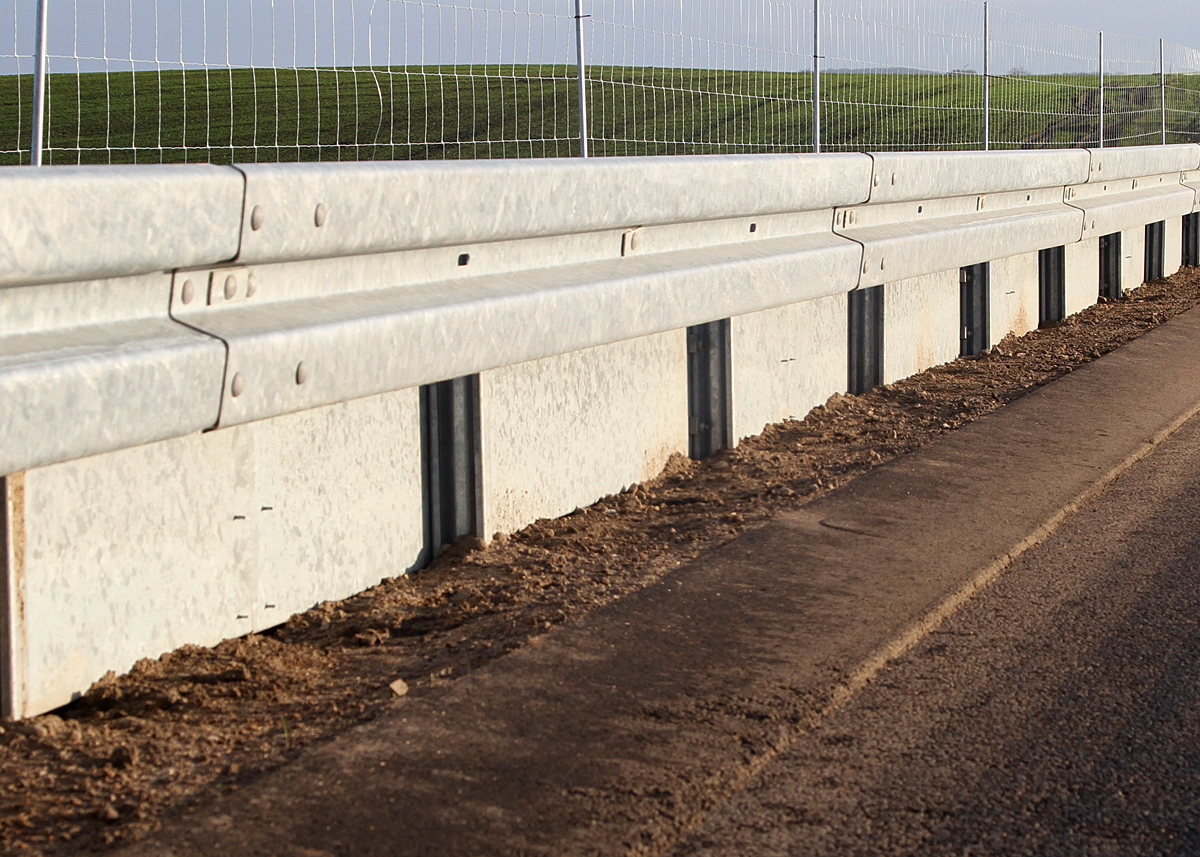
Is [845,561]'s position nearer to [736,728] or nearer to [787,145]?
[736,728]

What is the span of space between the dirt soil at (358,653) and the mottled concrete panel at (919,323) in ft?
4.12

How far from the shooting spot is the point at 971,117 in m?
12.1

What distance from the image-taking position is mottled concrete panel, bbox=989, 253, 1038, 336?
955 cm

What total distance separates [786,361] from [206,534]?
12.1ft

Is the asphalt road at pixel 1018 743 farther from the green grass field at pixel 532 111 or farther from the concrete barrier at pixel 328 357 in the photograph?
the green grass field at pixel 532 111

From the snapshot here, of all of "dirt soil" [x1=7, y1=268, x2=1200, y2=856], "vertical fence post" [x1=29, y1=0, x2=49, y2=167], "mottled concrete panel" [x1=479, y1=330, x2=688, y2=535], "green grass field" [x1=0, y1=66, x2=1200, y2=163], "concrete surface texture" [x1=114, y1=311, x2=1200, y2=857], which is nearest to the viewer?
"concrete surface texture" [x1=114, y1=311, x2=1200, y2=857]

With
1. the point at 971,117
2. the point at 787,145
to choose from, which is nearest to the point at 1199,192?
the point at 971,117

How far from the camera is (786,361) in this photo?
6.83 meters

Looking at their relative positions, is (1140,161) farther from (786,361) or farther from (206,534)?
(206,534)

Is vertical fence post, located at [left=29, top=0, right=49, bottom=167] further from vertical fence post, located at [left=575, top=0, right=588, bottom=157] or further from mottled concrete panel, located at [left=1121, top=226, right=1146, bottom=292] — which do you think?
mottled concrete panel, located at [left=1121, top=226, right=1146, bottom=292]

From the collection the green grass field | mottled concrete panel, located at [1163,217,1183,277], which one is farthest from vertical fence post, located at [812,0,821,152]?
mottled concrete panel, located at [1163,217,1183,277]

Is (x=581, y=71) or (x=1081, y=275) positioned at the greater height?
(x=581, y=71)

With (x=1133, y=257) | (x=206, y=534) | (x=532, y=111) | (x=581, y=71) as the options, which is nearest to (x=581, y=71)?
(x=581, y=71)

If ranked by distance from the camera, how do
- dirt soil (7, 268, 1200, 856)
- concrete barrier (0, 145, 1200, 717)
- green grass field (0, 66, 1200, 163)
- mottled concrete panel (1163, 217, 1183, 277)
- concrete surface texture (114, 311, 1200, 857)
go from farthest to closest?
mottled concrete panel (1163, 217, 1183, 277) → green grass field (0, 66, 1200, 163) → concrete barrier (0, 145, 1200, 717) → dirt soil (7, 268, 1200, 856) → concrete surface texture (114, 311, 1200, 857)
